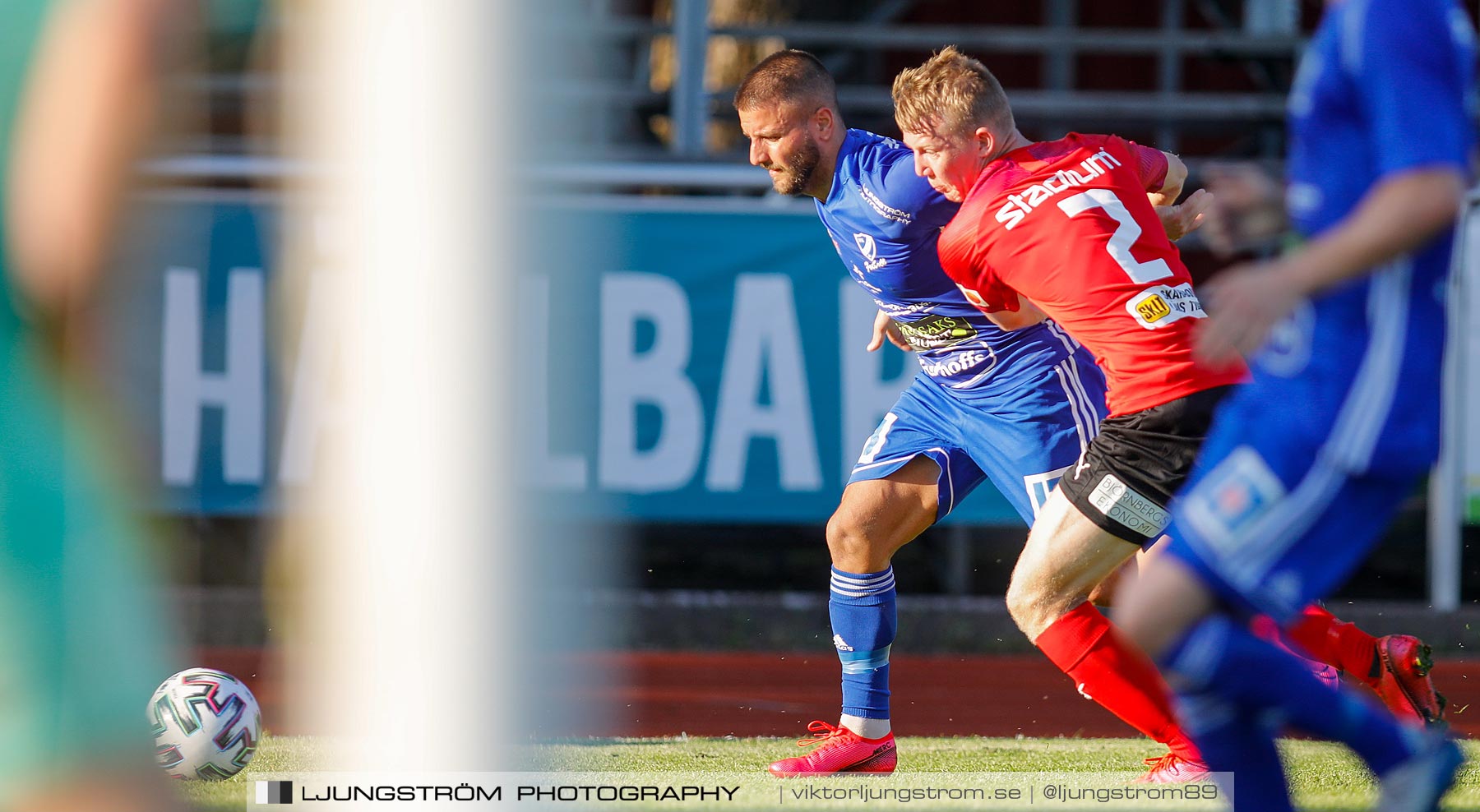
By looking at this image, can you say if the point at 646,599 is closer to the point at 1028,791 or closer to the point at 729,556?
the point at 729,556

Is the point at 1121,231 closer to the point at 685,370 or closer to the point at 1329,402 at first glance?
the point at 1329,402

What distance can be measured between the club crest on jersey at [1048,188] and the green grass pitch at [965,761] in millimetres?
1515

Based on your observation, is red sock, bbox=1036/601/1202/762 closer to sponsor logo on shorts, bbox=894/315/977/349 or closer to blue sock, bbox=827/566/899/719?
blue sock, bbox=827/566/899/719

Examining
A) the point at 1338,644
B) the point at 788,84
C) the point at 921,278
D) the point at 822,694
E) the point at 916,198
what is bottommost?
the point at 822,694

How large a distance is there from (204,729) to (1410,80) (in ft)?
11.2

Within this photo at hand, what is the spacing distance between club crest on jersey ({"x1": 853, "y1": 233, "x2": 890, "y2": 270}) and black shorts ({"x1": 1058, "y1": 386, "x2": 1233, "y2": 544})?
3.33 feet

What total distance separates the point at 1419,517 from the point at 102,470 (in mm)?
11725

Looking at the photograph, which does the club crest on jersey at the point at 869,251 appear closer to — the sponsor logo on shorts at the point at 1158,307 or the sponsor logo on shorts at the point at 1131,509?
the sponsor logo on shorts at the point at 1158,307

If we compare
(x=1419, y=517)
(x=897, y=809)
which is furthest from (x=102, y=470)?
(x=1419, y=517)

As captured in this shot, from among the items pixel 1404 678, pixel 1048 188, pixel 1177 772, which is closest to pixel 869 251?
pixel 1048 188

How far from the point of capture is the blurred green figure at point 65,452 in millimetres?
1464

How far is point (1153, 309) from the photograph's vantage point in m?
3.94

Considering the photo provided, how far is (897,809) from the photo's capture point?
12.9ft

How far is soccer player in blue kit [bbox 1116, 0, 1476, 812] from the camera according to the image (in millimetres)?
2408
